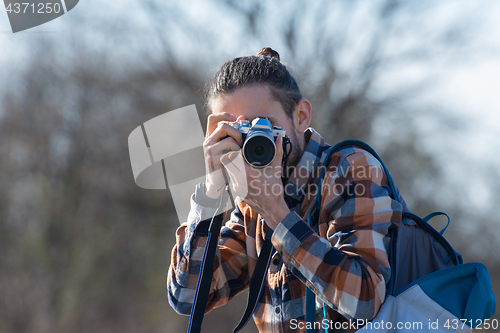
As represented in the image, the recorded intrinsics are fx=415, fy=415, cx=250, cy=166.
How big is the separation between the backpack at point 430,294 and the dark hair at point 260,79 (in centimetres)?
53

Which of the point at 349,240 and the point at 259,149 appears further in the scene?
the point at 259,149

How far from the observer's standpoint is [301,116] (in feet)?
4.19

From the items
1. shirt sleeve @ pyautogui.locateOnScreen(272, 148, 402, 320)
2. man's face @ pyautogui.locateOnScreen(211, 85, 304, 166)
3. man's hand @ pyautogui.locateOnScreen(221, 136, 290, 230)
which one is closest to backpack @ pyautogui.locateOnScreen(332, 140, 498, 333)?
shirt sleeve @ pyautogui.locateOnScreen(272, 148, 402, 320)

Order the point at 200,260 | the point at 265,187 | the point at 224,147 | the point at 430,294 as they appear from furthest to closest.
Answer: the point at 200,260
the point at 224,147
the point at 265,187
the point at 430,294

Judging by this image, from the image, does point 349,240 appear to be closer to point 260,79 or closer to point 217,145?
point 217,145

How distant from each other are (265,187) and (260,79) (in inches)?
15.8

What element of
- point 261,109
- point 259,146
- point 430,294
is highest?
point 261,109

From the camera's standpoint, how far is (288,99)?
1263 mm

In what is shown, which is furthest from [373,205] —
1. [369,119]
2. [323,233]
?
[369,119]

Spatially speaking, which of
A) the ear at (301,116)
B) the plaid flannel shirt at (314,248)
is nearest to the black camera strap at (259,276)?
the plaid flannel shirt at (314,248)

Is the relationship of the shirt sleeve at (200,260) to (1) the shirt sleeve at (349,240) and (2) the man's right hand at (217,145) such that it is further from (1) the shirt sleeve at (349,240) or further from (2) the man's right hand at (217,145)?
(1) the shirt sleeve at (349,240)

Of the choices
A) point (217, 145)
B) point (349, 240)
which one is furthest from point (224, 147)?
point (349, 240)

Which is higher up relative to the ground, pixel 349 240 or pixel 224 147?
pixel 224 147

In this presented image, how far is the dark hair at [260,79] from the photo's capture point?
1.24m
